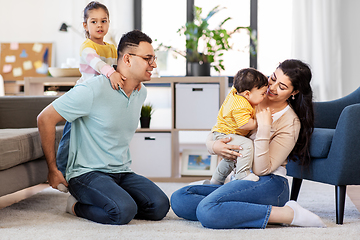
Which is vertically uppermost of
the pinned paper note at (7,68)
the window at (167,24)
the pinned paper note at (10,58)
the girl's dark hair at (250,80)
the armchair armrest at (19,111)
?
the window at (167,24)

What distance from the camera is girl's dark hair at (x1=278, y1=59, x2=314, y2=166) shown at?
1.68 meters

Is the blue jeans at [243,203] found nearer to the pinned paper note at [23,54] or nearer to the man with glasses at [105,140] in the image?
the man with glasses at [105,140]

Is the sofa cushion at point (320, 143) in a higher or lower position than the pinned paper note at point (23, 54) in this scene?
lower

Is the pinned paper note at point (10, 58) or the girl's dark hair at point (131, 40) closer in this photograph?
the girl's dark hair at point (131, 40)

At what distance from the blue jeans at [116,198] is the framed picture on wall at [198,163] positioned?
1221mm

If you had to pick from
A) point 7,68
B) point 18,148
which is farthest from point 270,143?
point 7,68

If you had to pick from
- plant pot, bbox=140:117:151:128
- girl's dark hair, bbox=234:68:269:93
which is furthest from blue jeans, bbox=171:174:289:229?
plant pot, bbox=140:117:151:128

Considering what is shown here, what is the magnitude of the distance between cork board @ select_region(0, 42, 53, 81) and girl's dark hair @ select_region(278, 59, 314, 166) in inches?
130

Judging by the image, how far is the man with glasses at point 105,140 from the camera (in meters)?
1.69

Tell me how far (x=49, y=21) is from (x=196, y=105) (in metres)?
2.35

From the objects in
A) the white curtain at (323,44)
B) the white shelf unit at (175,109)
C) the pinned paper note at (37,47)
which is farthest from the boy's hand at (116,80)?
the pinned paper note at (37,47)

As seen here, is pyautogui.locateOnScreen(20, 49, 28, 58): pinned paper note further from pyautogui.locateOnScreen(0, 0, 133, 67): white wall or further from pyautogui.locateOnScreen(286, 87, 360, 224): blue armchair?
pyautogui.locateOnScreen(286, 87, 360, 224): blue armchair

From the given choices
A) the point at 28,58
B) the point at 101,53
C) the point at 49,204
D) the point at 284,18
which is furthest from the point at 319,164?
the point at 28,58

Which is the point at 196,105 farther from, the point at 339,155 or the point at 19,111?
the point at 339,155
